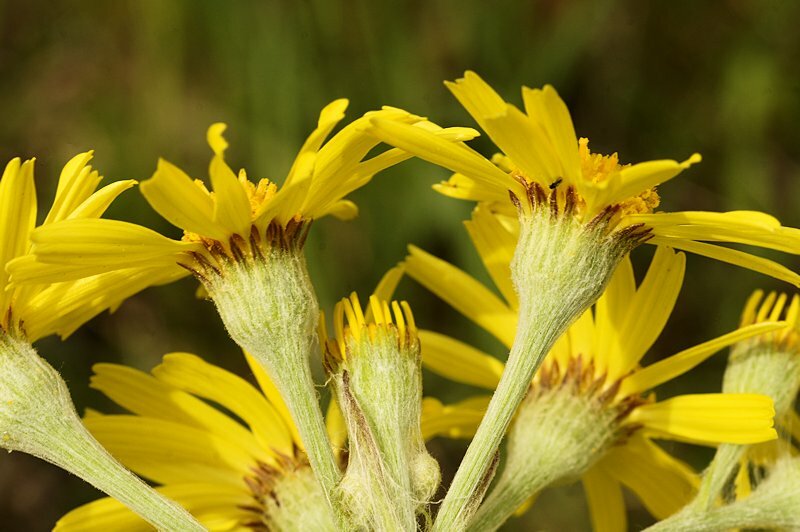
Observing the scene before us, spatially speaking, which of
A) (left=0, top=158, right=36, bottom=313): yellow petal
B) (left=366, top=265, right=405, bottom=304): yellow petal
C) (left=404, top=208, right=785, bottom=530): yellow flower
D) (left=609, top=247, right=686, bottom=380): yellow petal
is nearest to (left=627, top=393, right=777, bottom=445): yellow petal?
(left=404, top=208, right=785, bottom=530): yellow flower

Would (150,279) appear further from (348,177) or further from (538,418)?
(538,418)

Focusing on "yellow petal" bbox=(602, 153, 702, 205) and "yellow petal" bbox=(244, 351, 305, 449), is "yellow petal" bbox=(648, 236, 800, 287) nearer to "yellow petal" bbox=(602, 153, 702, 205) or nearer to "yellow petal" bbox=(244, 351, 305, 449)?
"yellow petal" bbox=(602, 153, 702, 205)

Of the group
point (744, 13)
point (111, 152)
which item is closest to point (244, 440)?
point (111, 152)

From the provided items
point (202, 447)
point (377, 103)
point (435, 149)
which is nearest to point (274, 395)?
point (202, 447)

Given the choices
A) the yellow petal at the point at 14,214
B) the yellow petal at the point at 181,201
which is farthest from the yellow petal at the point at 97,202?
the yellow petal at the point at 181,201

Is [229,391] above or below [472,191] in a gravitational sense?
below

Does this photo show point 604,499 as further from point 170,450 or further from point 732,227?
point 170,450
